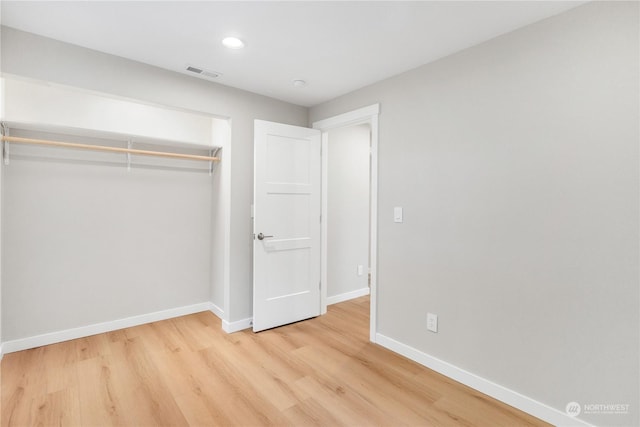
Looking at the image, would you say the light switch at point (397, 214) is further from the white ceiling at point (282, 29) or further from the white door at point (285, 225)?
the white ceiling at point (282, 29)

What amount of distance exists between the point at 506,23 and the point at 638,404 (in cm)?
219

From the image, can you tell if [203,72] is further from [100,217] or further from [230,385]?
[230,385]

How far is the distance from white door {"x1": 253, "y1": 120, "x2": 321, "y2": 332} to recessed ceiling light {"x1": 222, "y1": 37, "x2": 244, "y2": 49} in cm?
87

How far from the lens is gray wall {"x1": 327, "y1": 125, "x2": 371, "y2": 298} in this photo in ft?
12.8

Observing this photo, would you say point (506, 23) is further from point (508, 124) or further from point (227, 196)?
point (227, 196)

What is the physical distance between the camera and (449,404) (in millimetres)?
1968

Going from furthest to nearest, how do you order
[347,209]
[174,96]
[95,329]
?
1. [347,209]
2. [95,329]
3. [174,96]

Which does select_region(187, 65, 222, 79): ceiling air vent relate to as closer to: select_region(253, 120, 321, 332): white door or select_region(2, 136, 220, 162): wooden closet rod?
select_region(253, 120, 321, 332): white door

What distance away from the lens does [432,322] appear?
2.41 m

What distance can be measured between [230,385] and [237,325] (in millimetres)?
952

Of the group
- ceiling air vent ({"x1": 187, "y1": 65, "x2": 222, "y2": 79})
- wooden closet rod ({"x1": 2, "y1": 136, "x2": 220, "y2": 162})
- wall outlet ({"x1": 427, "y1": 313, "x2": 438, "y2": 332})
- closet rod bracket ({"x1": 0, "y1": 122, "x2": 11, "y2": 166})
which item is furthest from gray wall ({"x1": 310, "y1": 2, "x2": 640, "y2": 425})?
closet rod bracket ({"x1": 0, "y1": 122, "x2": 11, "y2": 166})

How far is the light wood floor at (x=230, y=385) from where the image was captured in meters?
1.83

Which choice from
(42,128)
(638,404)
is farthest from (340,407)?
(42,128)

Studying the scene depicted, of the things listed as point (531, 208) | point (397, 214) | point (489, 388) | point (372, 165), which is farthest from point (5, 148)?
→ point (489, 388)
